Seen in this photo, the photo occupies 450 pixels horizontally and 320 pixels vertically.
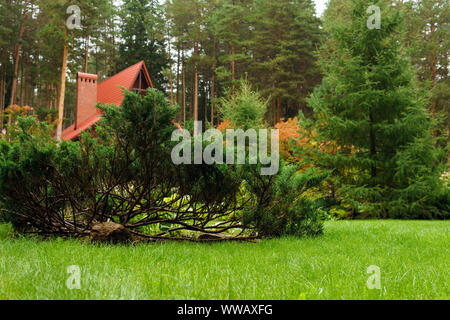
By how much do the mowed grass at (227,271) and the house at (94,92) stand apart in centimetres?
1125

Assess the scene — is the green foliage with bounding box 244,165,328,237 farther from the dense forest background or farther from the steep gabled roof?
the dense forest background

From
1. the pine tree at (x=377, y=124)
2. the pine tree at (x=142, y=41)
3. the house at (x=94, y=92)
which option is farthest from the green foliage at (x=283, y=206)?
the pine tree at (x=142, y=41)

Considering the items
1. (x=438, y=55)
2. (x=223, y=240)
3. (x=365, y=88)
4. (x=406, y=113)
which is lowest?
(x=223, y=240)

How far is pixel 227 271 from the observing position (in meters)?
2.29

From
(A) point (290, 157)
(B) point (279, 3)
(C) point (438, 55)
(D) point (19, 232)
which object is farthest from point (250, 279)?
(C) point (438, 55)

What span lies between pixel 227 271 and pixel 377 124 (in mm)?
8173

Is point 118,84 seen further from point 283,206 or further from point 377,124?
point 283,206

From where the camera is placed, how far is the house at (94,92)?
13727 mm

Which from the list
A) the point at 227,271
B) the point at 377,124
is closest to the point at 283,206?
the point at 227,271

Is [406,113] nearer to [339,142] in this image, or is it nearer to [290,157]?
[339,142]

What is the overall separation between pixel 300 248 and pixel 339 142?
23.4 feet

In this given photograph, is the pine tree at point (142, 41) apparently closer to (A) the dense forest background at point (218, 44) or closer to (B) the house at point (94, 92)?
(A) the dense forest background at point (218, 44)

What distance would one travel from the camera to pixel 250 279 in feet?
6.89

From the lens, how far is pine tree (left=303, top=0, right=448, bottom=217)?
8609 mm
